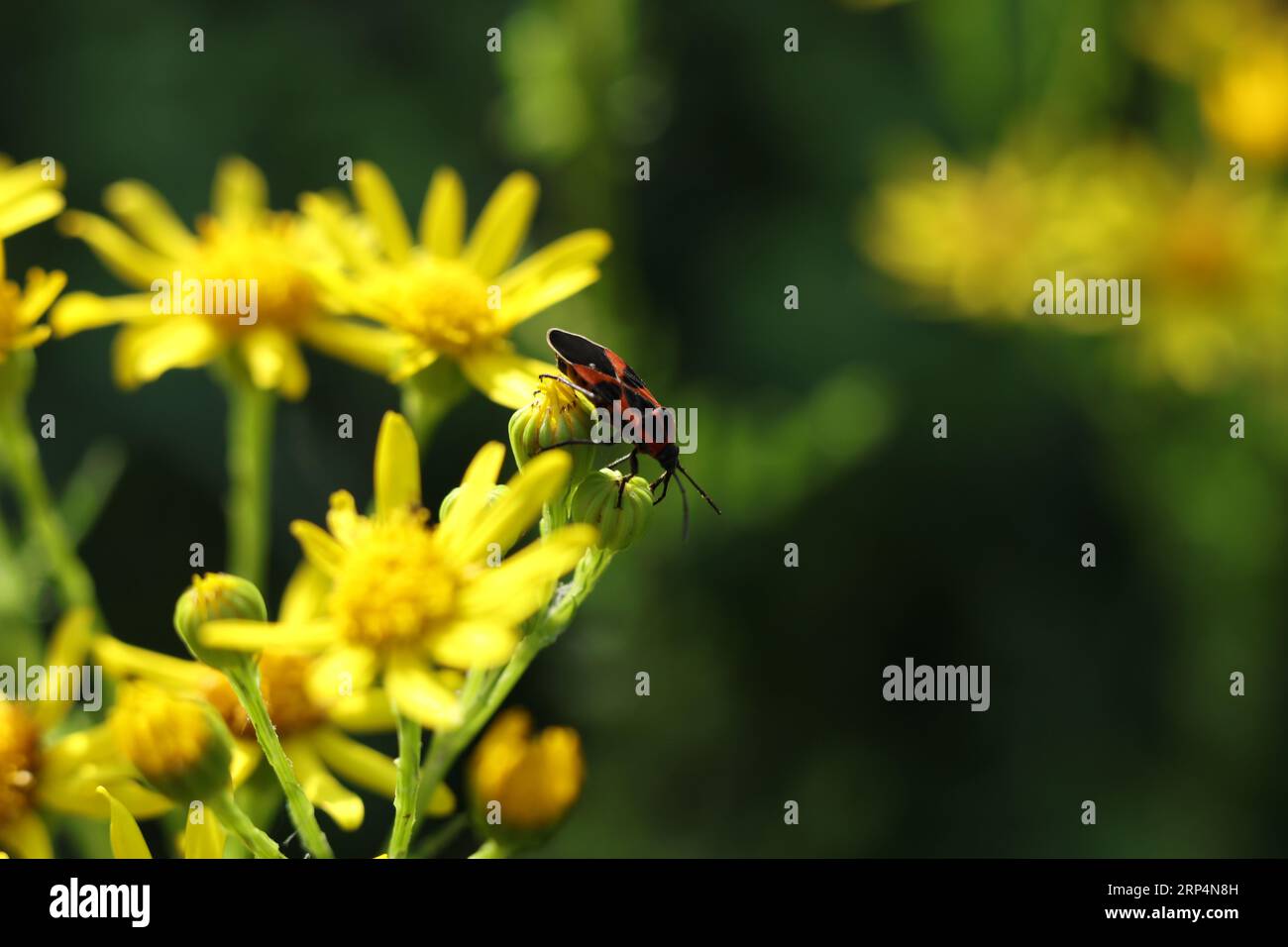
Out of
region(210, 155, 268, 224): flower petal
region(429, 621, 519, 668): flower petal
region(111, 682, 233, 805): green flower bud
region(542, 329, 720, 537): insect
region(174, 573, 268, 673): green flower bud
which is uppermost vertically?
region(210, 155, 268, 224): flower petal

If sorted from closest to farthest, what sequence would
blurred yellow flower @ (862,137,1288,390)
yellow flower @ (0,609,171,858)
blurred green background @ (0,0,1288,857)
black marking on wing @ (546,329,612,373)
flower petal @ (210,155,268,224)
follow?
yellow flower @ (0,609,171,858), black marking on wing @ (546,329,612,373), flower petal @ (210,155,268,224), blurred green background @ (0,0,1288,857), blurred yellow flower @ (862,137,1288,390)

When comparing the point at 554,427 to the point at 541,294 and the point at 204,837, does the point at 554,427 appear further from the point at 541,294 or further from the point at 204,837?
the point at 204,837

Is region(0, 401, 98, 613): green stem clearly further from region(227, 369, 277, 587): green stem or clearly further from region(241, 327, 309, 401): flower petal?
region(241, 327, 309, 401): flower petal

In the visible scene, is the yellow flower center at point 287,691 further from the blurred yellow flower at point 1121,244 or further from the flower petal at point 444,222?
the blurred yellow flower at point 1121,244

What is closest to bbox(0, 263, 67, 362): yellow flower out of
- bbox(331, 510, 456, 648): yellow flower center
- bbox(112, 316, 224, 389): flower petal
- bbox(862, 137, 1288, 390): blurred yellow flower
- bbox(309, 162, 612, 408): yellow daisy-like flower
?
bbox(112, 316, 224, 389): flower petal

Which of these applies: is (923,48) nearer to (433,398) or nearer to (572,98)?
(572,98)

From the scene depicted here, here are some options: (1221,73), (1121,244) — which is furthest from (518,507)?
(1221,73)

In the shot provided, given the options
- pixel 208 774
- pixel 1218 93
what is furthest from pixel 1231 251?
pixel 208 774
